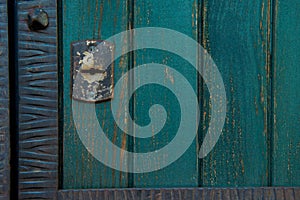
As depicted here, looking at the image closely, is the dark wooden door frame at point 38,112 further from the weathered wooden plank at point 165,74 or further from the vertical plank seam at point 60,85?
the weathered wooden plank at point 165,74

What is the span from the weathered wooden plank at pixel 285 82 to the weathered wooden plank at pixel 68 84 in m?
0.32

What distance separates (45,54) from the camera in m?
0.91

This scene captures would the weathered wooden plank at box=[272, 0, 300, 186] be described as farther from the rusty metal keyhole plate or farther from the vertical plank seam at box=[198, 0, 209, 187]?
the rusty metal keyhole plate

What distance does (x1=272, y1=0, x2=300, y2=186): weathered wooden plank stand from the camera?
0.96 m

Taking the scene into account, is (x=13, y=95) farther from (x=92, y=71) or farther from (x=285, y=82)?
(x=285, y=82)

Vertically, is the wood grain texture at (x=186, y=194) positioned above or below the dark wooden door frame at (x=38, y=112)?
below

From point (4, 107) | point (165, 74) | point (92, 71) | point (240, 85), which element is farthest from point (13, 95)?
point (240, 85)

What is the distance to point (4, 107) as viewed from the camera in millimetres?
902

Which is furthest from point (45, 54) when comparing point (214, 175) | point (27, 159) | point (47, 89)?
point (214, 175)

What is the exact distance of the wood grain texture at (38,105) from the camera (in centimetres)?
91

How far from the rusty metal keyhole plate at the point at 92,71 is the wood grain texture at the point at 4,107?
13cm

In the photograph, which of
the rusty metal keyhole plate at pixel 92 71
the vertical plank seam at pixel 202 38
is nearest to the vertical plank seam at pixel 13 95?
the rusty metal keyhole plate at pixel 92 71

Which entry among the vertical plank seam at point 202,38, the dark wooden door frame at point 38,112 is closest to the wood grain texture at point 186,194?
the dark wooden door frame at point 38,112

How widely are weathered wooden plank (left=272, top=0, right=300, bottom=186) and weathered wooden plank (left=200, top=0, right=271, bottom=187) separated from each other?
2 centimetres
